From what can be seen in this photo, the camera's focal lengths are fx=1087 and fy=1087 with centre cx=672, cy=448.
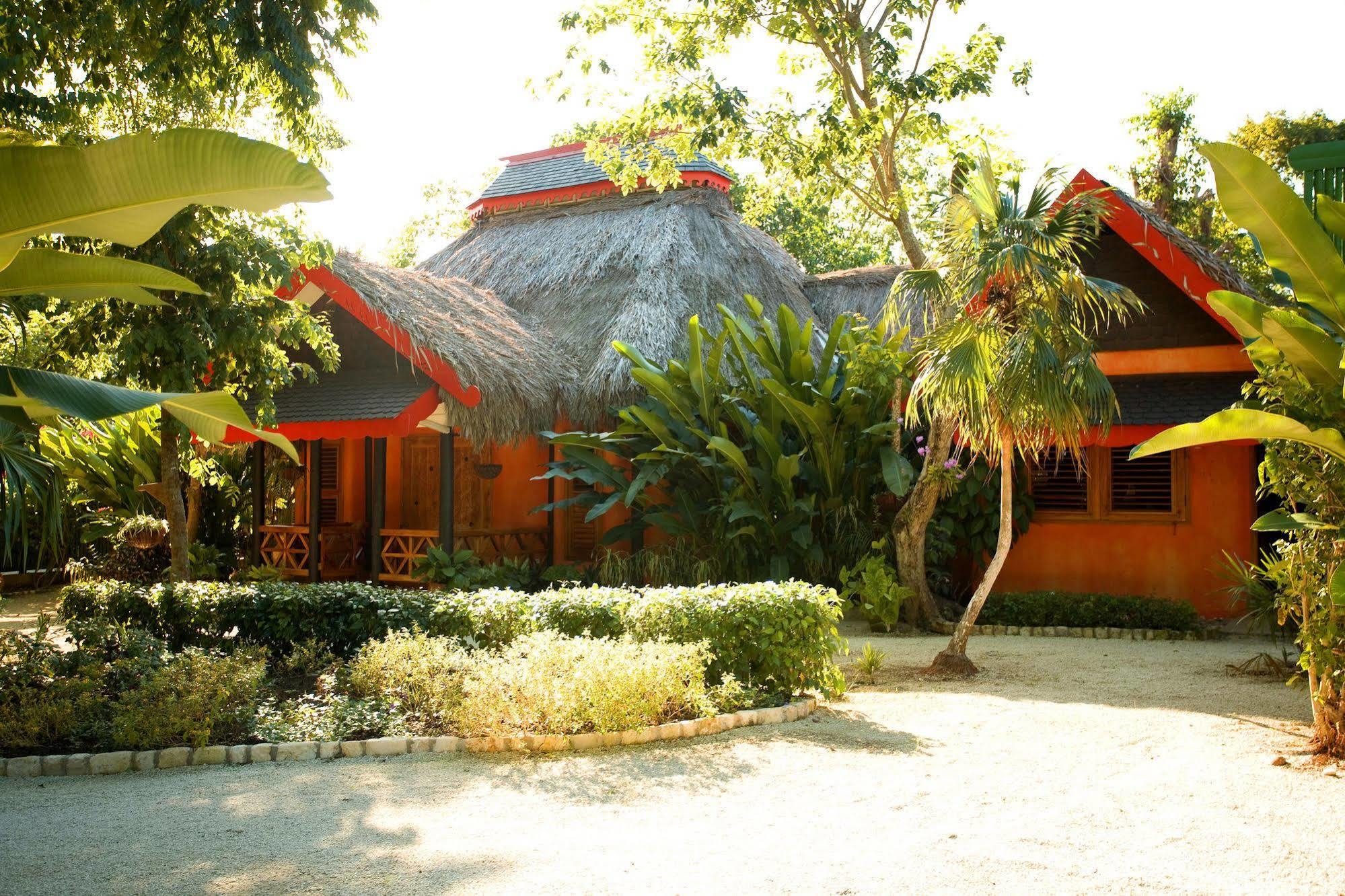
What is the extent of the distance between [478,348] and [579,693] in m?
7.23

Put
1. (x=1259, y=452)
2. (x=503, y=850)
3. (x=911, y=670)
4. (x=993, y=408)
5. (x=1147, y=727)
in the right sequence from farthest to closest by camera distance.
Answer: (x=1259, y=452)
(x=911, y=670)
(x=993, y=408)
(x=1147, y=727)
(x=503, y=850)

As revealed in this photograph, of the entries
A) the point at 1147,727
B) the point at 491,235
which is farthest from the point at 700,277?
the point at 1147,727

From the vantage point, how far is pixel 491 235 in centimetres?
1786

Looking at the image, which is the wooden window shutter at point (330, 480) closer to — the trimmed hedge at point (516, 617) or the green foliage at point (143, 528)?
the green foliage at point (143, 528)

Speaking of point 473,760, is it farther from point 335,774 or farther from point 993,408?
point 993,408

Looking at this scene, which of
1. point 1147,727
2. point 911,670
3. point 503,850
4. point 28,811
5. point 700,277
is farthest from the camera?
point 700,277

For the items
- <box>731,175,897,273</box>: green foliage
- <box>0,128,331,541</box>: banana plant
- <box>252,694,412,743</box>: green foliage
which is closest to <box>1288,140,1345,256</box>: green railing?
<box>0,128,331,541</box>: banana plant

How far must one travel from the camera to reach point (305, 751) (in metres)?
5.80

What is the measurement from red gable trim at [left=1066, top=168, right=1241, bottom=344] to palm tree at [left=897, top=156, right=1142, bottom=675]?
114 inches

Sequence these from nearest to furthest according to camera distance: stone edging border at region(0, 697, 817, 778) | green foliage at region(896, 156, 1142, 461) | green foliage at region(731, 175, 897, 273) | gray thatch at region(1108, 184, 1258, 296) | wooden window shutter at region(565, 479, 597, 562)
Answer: stone edging border at region(0, 697, 817, 778) → green foliage at region(896, 156, 1142, 461) → gray thatch at region(1108, 184, 1258, 296) → wooden window shutter at region(565, 479, 597, 562) → green foliage at region(731, 175, 897, 273)

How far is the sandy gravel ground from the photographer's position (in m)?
3.87

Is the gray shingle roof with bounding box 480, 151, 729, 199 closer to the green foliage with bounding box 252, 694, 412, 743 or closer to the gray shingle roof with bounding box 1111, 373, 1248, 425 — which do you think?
the gray shingle roof with bounding box 1111, 373, 1248, 425

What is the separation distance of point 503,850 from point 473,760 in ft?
4.87

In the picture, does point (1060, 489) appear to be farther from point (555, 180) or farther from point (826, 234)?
point (826, 234)
